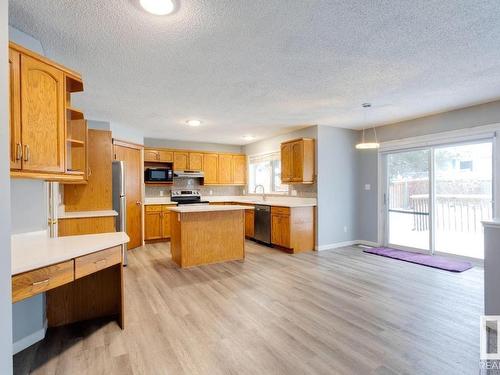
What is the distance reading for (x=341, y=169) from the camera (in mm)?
5648

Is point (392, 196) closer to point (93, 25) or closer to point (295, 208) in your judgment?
point (295, 208)

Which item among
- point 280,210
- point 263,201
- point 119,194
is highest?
point 119,194

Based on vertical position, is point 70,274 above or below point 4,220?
below

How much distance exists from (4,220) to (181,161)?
5.64m

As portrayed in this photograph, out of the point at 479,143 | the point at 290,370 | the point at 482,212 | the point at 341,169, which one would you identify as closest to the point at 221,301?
the point at 290,370

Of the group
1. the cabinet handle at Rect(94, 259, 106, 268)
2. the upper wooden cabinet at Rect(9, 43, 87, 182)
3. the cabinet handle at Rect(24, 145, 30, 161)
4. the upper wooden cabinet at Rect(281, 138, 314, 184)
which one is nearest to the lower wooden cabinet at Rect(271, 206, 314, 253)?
the upper wooden cabinet at Rect(281, 138, 314, 184)

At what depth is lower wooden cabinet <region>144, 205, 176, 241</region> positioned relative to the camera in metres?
6.11

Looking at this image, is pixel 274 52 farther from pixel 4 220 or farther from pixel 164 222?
pixel 164 222

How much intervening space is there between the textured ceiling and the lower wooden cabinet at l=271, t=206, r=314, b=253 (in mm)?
1986

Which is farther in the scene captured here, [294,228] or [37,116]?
[294,228]

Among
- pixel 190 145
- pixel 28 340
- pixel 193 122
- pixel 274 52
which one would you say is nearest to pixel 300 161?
pixel 193 122

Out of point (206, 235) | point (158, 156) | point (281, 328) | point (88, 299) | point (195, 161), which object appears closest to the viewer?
point (281, 328)

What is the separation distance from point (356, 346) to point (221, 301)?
146 cm

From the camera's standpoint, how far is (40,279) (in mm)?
1686
